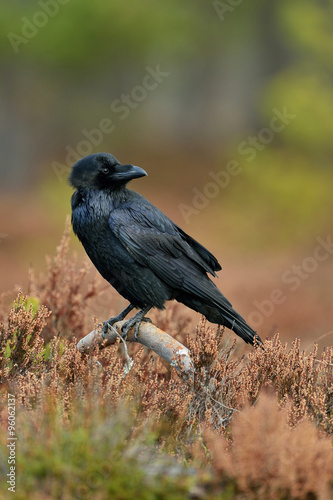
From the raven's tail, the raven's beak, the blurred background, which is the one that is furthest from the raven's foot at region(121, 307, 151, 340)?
the blurred background

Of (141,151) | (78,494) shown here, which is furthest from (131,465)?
(141,151)

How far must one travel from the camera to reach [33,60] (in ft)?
50.2

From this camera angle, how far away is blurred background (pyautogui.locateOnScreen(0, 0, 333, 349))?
11.9m

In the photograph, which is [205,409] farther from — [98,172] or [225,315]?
[98,172]

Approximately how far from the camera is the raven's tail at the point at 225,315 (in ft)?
12.2

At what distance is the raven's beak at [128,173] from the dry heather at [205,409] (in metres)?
1.00

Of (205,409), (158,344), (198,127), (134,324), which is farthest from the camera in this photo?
(198,127)

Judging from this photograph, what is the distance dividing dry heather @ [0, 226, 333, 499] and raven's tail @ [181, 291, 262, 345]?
0.27 m

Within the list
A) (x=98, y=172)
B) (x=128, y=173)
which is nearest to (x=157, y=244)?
(x=128, y=173)

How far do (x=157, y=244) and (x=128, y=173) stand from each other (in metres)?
0.50

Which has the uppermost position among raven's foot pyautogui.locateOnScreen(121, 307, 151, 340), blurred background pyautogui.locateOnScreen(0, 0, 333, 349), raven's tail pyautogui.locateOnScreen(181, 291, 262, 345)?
blurred background pyautogui.locateOnScreen(0, 0, 333, 349)

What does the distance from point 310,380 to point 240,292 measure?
286 inches

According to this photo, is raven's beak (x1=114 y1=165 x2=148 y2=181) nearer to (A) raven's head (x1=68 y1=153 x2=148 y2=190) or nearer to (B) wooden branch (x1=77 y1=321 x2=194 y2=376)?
(A) raven's head (x1=68 y1=153 x2=148 y2=190)

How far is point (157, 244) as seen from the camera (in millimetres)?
3920
